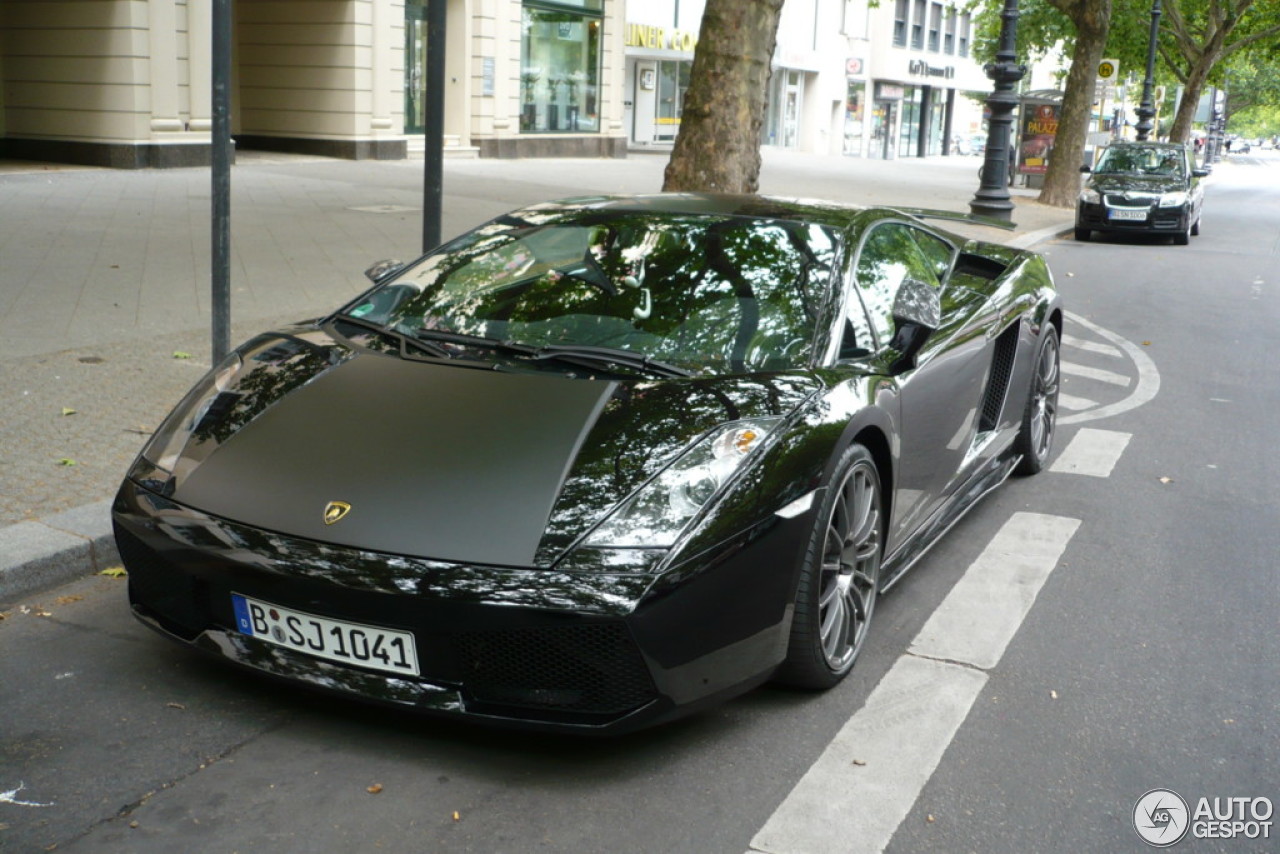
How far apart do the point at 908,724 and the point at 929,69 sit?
2325 inches

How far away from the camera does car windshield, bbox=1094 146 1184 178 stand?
2195 cm

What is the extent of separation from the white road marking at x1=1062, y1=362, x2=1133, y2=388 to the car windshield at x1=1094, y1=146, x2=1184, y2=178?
13.5 m

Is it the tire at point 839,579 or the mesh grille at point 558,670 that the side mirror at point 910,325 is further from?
the mesh grille at point 558,670

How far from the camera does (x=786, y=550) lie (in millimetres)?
3422

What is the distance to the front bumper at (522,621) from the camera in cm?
312

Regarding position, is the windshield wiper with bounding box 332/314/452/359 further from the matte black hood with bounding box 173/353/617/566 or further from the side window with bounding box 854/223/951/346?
the side window with bounding box 854/223/951/346

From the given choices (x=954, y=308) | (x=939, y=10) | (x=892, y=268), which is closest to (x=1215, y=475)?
(x=954, y=308)

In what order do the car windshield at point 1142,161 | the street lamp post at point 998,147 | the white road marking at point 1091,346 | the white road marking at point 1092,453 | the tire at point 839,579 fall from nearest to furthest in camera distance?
the tire at point 839,579 < the white road marking at point 1092,453 < the white road marking at point 1091,346 < the street lamp post at point 998,147 < the car windshield at point 1142,161

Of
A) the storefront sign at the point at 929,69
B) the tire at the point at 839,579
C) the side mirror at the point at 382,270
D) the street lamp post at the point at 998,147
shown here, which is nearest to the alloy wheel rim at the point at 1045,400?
the tire at the point at 839,579

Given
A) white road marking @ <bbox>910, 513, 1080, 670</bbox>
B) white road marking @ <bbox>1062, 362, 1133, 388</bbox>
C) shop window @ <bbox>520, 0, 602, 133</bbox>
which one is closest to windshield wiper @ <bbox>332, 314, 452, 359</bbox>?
white road marking @ <bbox>910, 513, 1080, 670</bbox>

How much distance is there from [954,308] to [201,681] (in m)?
3.02

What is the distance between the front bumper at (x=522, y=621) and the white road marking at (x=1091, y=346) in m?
7.73

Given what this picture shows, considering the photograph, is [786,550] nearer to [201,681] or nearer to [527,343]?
[527,343]

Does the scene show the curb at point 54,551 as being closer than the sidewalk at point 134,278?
Yes
